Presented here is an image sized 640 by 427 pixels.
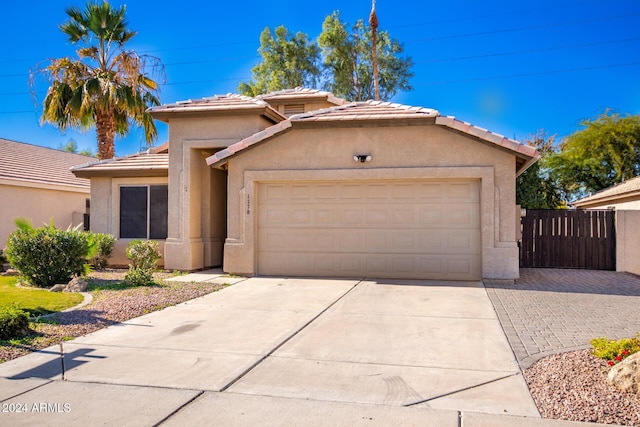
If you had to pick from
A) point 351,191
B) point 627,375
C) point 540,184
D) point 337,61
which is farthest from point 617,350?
point 337,61

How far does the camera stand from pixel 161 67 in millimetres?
18625

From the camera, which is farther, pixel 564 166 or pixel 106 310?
pixel 564 166

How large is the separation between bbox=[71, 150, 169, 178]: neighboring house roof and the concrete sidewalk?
7358 mm

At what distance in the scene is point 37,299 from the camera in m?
9.43

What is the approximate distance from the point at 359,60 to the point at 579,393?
32.5m

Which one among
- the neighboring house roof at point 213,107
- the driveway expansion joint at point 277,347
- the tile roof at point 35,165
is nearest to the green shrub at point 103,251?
the neighboring house roof at point 213,107

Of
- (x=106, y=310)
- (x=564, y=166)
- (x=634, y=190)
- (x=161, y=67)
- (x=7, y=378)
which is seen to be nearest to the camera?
(x=7, y=378)

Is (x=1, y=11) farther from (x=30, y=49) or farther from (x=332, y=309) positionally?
(x=332, y=309)

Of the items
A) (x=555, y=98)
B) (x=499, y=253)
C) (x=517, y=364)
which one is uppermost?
(x=555, y=98)

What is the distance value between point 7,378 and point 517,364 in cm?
522

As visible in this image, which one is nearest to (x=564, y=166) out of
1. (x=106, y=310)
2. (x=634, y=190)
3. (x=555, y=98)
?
(x=555, y=98)

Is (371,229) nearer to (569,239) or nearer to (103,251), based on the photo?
(569,239)

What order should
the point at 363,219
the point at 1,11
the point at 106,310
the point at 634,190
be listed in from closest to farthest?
1. the point at 106,310
2. the point at 363,219
3. the point at 634,190
4. the point at 1,11

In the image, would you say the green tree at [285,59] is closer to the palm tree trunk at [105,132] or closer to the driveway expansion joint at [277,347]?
the palm tree trunk at [105,132]
